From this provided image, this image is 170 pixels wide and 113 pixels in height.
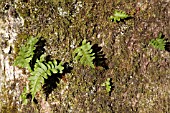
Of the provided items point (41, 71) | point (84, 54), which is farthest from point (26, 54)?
point (84, 54)

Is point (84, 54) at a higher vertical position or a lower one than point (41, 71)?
higher

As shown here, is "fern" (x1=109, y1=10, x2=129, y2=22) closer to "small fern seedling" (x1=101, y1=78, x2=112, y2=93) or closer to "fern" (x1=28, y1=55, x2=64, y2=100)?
"small fern seedling" (x1=101, y1=78, x2=112, y2=93)

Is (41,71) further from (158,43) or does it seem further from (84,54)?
(158,43)

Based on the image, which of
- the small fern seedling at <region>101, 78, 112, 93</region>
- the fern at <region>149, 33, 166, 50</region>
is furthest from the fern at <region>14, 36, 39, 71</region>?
the fern at <region>149, 33, 166, 50</region>

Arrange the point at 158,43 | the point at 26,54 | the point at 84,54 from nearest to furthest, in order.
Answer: the point at 26,54
the point at 84,54
the point at 158,43

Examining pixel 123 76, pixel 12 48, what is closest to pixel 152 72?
pixel 123 76

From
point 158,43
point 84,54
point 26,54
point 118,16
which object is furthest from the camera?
point 158,43
